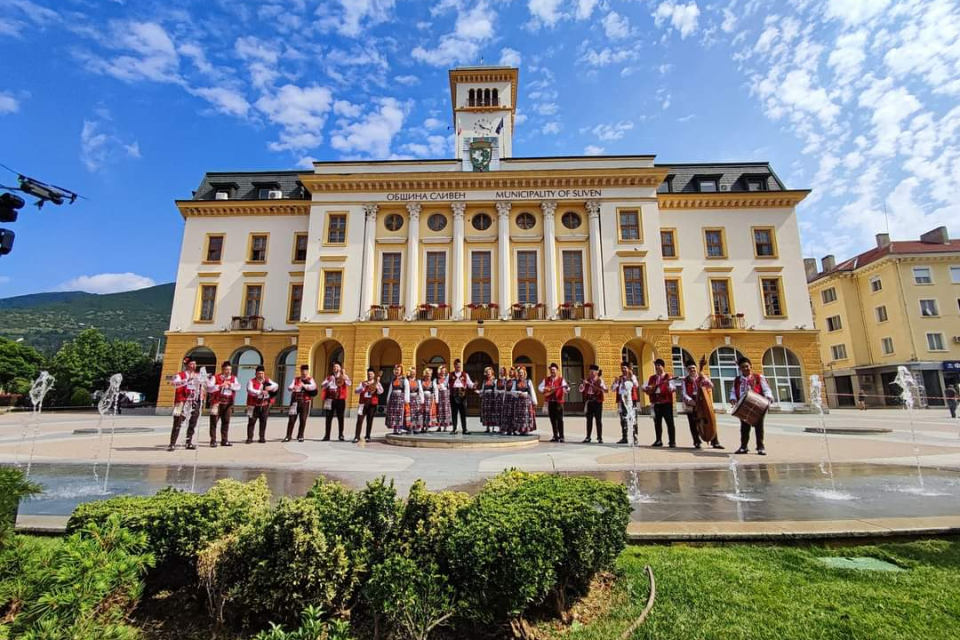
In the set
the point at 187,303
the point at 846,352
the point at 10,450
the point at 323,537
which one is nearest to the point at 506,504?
the point at 323,537

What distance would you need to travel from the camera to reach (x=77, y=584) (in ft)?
7.54

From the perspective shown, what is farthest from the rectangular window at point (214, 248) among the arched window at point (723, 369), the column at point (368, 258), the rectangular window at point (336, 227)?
the arched window at point (723, 369)

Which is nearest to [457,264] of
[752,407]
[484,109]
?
[484,109]

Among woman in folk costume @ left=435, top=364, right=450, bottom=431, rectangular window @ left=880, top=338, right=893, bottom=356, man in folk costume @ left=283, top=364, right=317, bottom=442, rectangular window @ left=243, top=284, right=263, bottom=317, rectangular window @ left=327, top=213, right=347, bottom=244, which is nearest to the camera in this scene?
man in folk costume @ left=283, top=364, right=317, bottom=442

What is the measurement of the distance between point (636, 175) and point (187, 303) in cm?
2969

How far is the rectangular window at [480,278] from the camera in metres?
27.0

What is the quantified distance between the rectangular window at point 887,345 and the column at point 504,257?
1391 inches

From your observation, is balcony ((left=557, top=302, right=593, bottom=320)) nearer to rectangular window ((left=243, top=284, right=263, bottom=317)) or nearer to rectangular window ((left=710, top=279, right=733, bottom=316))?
rectangular window ((left=710, top=279, right=733, bottom=316))

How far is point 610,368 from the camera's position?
82.7 ft

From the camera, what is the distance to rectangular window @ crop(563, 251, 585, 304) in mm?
26828

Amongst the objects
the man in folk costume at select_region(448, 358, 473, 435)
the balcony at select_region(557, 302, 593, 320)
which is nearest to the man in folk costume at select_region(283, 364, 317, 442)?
the man in folk costume at select_region(448, 358, 473, 435)

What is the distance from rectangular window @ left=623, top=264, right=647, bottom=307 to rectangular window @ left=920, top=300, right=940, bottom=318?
28.2m

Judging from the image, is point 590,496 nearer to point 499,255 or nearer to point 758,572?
point 758,572

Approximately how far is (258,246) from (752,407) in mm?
30000
